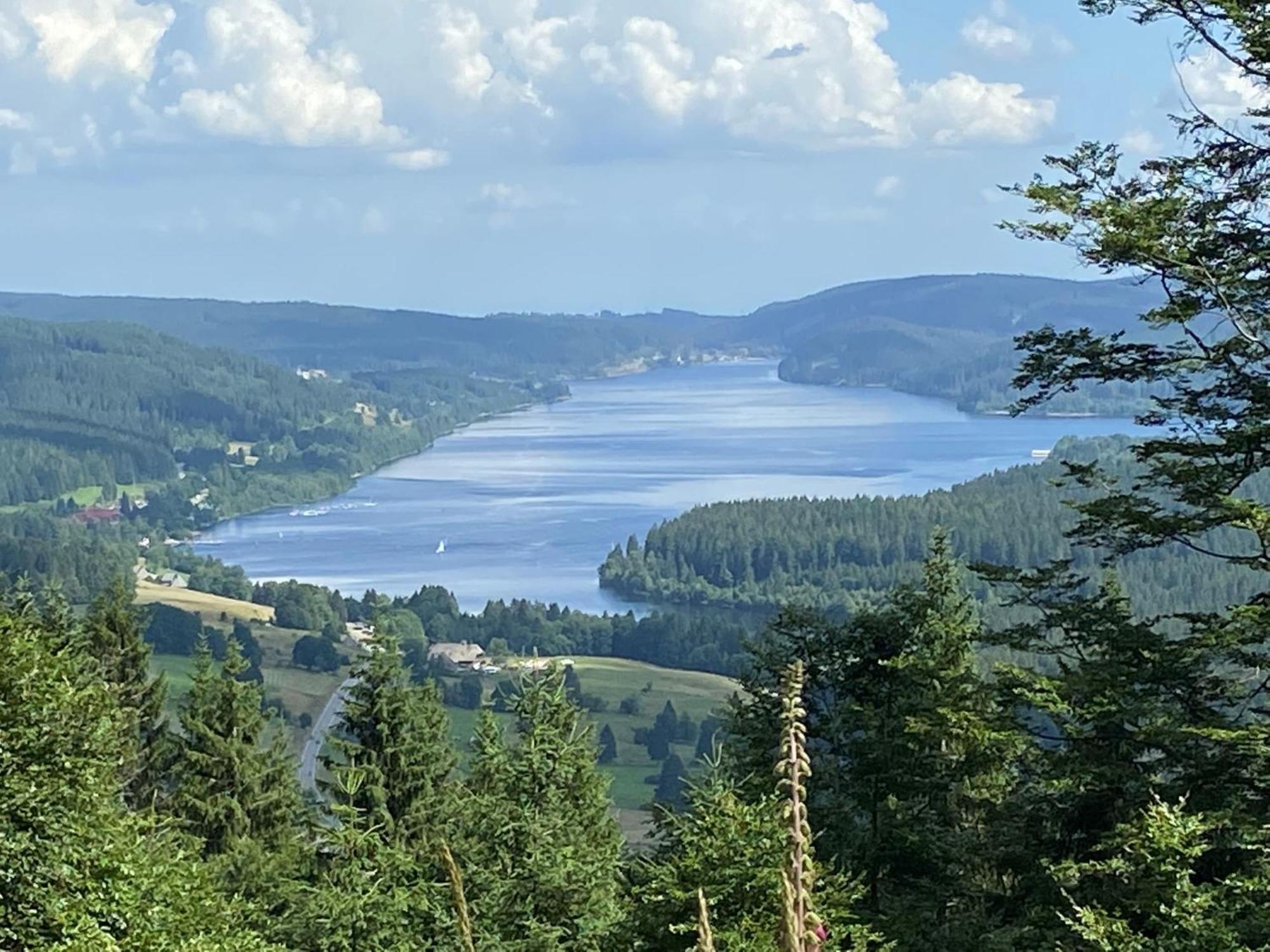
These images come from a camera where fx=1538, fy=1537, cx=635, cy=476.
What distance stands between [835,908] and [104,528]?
5777 inches

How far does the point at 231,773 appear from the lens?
20781mm

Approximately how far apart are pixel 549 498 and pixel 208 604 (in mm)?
49954

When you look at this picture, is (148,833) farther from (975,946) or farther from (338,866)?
(975,946)

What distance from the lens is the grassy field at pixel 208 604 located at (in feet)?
287

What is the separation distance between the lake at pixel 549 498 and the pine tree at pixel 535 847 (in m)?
79.2

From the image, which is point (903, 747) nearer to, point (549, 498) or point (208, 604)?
point (208, 604)

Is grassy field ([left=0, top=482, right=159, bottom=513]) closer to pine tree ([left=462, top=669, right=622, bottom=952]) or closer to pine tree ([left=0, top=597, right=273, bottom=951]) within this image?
pine tree ([left=462, top=669, right=622, bottom=952])

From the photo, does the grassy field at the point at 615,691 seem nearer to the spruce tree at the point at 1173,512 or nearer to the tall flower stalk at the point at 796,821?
the spruce tree at the point at 1173,512

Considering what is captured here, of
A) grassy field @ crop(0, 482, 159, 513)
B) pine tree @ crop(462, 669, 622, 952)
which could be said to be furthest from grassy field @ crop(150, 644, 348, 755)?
grassy field @ crop(0, 482, 159, 513)

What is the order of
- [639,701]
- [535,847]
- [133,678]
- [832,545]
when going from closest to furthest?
[535,847] → [133,678] → [639,701] → [832,545]

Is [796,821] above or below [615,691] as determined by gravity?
above

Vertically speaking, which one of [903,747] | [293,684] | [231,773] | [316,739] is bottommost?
[293,684]

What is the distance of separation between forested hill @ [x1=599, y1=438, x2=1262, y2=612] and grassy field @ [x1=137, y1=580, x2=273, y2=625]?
24.8 metres

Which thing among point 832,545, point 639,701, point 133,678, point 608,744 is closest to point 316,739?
point 608,744
